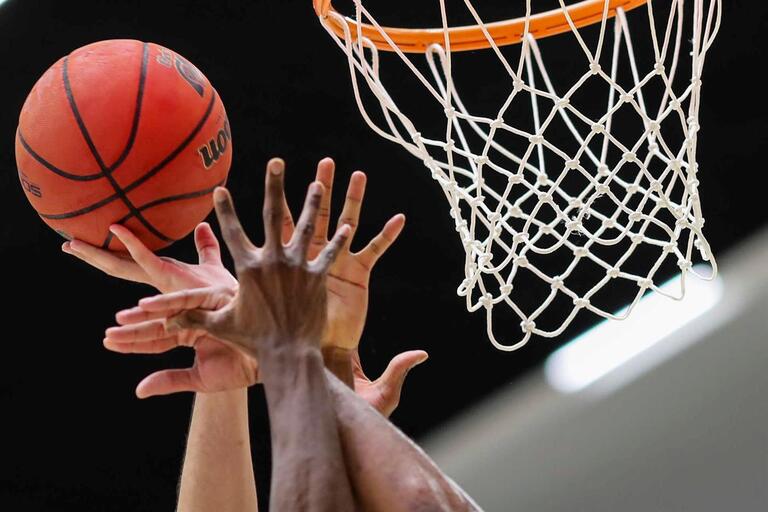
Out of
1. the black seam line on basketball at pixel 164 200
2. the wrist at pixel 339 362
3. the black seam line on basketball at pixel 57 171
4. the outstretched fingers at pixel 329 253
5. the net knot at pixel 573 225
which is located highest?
the black seam line on basketball at pixel 57 171

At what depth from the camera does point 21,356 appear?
3.30 m

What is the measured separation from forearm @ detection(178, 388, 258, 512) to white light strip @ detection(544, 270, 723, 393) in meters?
2.10

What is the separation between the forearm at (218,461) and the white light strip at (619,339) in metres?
2.10

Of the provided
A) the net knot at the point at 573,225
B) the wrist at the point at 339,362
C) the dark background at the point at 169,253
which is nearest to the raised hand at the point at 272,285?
the wrist at the point at 339,362

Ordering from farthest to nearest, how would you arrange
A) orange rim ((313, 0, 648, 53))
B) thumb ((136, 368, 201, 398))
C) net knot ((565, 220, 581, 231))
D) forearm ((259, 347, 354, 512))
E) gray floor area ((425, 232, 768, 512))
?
gray floor area ((425, 232, 768, 512)), orange rim ((313, 0, 648, 53)), net knot ((565, 220, 581, 231)), thumb ((136, 368, 201, 398)), forearm ((259, 347, 354, 512))

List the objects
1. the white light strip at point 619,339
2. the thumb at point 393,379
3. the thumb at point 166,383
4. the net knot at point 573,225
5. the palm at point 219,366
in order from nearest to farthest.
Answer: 1. the thumb at point 166,383
2. the palm at point 219,366
3. the thumb at point 393,379
4. the net knot at point 573,225
5. the white light strip at point 619,339

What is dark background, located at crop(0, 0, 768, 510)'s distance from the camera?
3.27 meters

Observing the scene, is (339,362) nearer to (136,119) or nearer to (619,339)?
(136,119)

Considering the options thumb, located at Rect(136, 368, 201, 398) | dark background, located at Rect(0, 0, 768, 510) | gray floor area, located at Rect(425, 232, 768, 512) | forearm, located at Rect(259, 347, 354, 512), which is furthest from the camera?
gray floor area, located at Rect(425, 232, 768, 512)

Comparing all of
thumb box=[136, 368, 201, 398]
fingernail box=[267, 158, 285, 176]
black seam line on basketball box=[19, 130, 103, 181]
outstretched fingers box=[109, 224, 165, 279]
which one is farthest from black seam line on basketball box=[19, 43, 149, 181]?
fingernail box=[267, 158, 285, 176]

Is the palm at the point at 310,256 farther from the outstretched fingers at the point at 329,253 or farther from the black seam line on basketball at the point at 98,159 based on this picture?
the outstretched fingers at the point at 329,253

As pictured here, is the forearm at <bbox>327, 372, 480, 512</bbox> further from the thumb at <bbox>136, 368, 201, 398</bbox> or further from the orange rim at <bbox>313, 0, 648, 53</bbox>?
the orange rim at <bbox>313, 0, 648, 53</bbox>

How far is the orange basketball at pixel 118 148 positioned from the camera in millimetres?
1919

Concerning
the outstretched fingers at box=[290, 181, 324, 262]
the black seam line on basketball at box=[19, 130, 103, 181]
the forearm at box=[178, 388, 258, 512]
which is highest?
the black seam line on basketball at box=[19, 130, 103, 181]
